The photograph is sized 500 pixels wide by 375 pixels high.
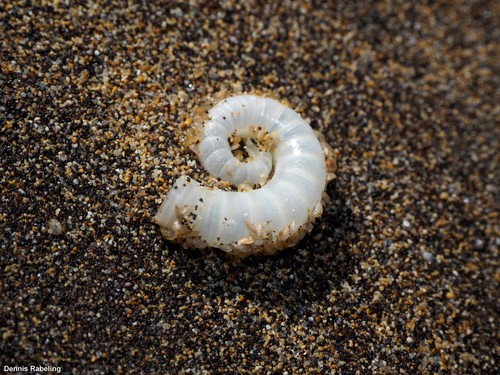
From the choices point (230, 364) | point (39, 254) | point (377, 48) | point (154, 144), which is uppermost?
point (377, 48)

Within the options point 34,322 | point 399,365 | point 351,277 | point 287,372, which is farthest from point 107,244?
point 399,365

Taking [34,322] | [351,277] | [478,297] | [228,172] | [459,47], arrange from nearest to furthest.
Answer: [34,322] → [228,172] → [351,277] → [478,297] → [459,47]

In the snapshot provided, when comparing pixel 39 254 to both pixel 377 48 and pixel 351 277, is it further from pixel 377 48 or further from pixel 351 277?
pixel 377 48
